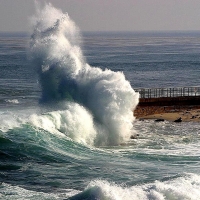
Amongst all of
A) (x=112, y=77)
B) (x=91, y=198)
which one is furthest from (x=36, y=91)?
(x=91, y=198)

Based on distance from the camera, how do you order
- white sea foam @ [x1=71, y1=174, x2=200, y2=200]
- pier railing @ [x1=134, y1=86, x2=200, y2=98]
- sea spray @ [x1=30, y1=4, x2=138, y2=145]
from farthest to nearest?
1. pier railing @ [x1=134, y1=86, x2=200, y2=98]
2. sea spray @ [x1=30, y1=4, x2=138, y2=145]
3. white sea foam @ [x1=71, y1=174, x2=200, y2=200]

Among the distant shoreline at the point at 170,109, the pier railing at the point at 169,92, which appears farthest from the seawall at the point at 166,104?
the pier railing at the point at 169,92

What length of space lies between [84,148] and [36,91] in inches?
1033

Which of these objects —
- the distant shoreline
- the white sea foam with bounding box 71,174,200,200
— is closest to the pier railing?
the distant shoreline

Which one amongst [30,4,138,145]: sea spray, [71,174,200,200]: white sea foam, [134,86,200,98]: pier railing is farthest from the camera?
[134,86,200,98]: pier railing

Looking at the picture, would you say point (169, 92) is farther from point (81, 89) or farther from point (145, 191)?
point (145, 191)

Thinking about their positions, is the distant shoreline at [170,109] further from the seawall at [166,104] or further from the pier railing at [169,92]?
the pier railing at [169,92]

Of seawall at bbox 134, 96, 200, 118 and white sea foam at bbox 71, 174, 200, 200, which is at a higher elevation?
white sea foam at bbox 71, 174, 200, 200

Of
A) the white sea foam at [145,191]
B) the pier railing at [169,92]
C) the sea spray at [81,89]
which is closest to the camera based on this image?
the white sea foam at [145,191]

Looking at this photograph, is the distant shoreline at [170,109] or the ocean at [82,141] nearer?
the ocean at [82,141]

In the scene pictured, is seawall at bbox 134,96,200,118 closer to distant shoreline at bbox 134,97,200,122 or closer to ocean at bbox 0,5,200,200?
distant shoreline at bbox 134,97,200,122

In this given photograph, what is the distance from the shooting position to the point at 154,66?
8325cm

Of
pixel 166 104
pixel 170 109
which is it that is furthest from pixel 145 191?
pixel 166 104

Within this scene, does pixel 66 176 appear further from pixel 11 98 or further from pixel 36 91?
pixel 36 91
